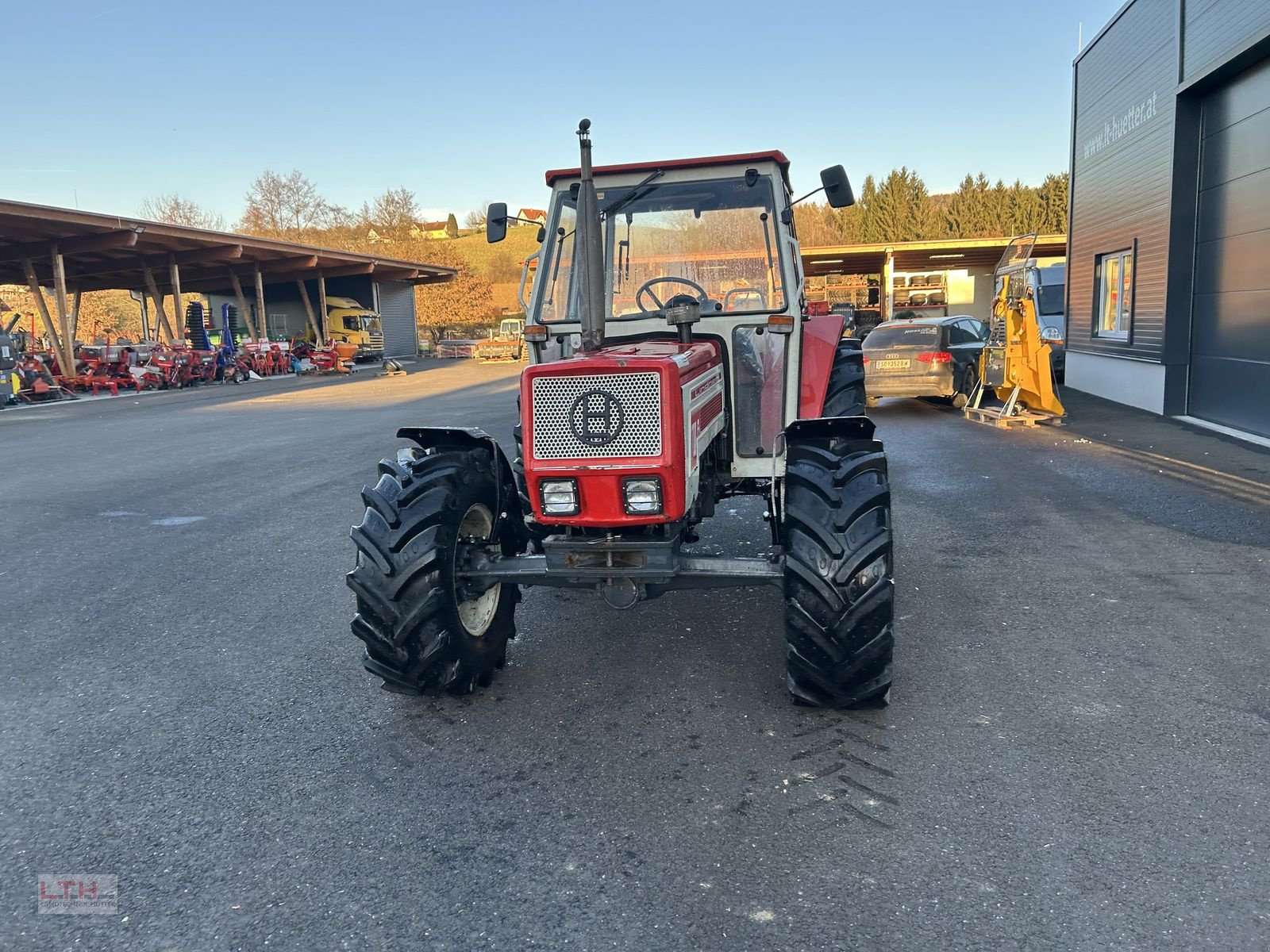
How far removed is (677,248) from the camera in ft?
17.6

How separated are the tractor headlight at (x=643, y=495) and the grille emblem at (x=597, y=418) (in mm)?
188

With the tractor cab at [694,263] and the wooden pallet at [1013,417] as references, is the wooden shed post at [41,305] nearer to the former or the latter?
the wooden pallet at [1013,417]

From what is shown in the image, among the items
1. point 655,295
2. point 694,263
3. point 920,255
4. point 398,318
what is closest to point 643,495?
point 655,295

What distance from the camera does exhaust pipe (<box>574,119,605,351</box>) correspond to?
3845 millimetres

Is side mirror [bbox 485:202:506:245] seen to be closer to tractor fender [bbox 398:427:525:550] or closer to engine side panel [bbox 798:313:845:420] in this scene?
tractor fender [bbox 398:427:525:550]

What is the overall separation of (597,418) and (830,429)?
45.5 inches

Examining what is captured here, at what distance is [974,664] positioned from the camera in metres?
4.38

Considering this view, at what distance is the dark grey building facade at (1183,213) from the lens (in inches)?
429

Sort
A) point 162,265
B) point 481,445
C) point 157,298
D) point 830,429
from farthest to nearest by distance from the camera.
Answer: point 157,298 < point 162,265 < point 481,445 < point 830,429

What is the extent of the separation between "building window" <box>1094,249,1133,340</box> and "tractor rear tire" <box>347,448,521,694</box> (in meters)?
13.5

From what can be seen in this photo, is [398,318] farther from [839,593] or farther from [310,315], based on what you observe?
[839,593]

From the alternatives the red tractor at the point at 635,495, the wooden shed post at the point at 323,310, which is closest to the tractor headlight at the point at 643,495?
the red tractor at the point at 635,495

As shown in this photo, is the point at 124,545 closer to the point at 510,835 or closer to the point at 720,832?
the point at 510,835

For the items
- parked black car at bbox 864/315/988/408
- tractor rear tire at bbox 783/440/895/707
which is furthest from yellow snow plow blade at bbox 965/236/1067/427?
tractor rear tire at bbox 783/440/895/707
